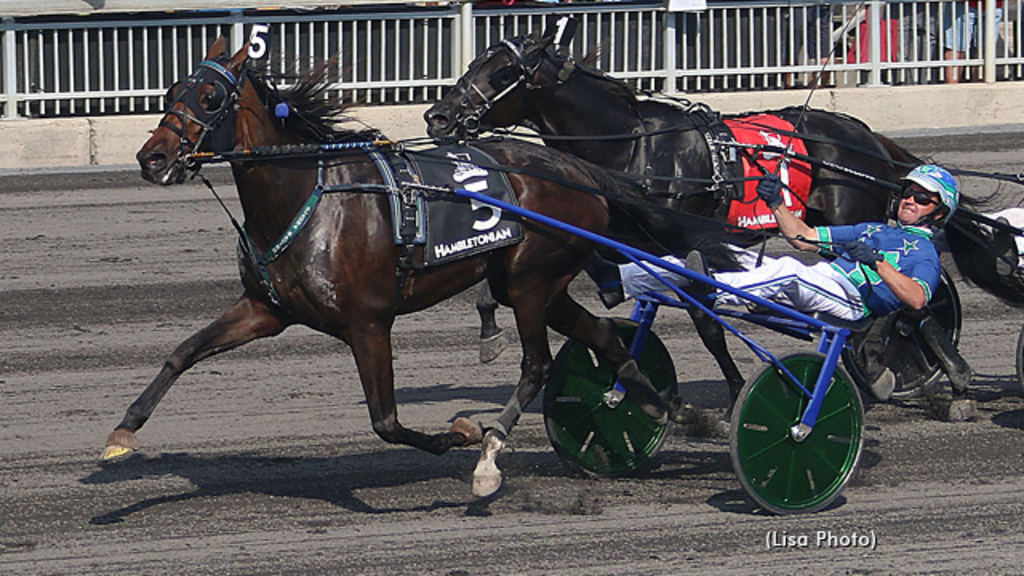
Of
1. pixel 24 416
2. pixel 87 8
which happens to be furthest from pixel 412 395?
pixel 87 8

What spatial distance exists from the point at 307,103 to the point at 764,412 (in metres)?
2.14

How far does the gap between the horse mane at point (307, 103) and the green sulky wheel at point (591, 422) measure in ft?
4.29

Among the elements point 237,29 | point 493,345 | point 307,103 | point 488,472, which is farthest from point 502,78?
point 237,29

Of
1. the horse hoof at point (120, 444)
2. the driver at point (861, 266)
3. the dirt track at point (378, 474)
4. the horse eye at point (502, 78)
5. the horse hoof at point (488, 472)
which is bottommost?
the dirt track at point (378, 474)

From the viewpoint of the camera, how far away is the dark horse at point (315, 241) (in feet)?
19.5

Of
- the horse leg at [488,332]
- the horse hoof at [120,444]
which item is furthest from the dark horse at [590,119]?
the horse hoof at [120,444]

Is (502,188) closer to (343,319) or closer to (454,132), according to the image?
(343,319)

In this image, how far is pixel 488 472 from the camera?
20.2ft

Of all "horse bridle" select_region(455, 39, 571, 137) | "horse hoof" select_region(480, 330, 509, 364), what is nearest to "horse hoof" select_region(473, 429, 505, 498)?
"horse hoof" select_region(480, 330, 509, 364)

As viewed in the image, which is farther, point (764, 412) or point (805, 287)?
point (805, 287)

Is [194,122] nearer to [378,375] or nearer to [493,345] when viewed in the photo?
[378,375]

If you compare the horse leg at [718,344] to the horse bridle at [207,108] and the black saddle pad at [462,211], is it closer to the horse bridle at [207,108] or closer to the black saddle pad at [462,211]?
the black saddle pad at [462,211]

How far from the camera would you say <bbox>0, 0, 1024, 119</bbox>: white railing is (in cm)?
1332

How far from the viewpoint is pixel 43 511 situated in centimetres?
621
